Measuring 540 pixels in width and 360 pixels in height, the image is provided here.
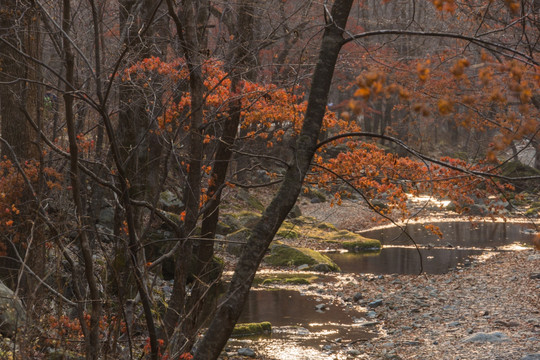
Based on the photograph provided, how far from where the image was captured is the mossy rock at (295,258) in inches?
606

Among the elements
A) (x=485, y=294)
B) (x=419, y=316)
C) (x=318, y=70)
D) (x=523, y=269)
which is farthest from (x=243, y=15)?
(x=523, y=269)

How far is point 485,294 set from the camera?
38.9 feet

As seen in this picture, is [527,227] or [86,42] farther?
[527,227]

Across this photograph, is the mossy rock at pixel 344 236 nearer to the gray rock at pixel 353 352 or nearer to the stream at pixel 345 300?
the stream at pixel 345 300

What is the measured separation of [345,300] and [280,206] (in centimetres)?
795

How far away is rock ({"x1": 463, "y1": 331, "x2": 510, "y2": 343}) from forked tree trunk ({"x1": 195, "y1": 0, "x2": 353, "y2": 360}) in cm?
529

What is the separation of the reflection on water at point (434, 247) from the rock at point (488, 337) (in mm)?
4379

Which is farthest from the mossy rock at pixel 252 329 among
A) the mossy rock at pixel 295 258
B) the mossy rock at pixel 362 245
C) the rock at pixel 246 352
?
the mossy rock at pixel 362 245

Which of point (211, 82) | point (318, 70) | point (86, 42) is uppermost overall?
point (86, 42)

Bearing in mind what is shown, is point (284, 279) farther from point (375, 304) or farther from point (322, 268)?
point (375, 304)

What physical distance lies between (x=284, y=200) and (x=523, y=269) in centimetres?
1070

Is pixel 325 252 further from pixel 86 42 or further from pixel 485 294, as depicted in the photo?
pixel 86 42

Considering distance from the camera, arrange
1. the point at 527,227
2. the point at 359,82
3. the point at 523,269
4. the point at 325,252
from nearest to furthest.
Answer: the point at 359,82 → the point at 523,269 → the point at 325,252 → the point at 527,227

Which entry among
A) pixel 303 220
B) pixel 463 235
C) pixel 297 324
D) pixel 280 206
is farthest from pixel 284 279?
pixel 280 206
